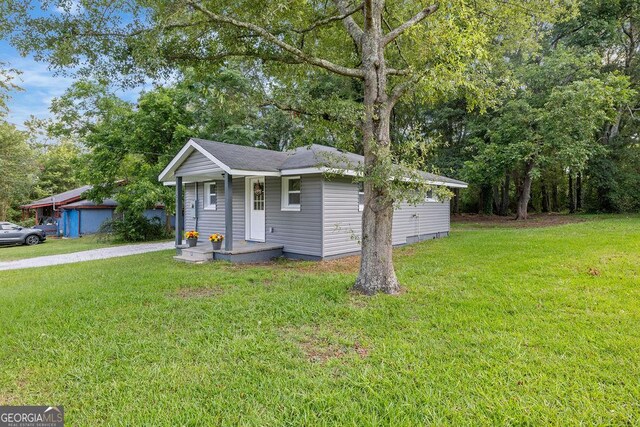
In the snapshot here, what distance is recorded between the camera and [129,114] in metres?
16.8

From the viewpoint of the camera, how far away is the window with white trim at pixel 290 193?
9633 mm

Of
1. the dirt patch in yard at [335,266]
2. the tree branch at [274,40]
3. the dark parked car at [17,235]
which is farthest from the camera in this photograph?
Result: the dark parked car at [17,235]

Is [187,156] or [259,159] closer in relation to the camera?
[259,159]

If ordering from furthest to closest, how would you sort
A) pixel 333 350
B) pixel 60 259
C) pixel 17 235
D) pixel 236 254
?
pixel 17 235 < pixel 60 259 < pixel 236 254 < pixel 333 350

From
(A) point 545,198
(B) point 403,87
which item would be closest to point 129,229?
(B) point 403,87

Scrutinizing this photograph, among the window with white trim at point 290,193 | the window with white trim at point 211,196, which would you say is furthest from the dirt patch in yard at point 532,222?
the window with white trim at point 211,196

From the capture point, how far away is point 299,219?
945 centimetres

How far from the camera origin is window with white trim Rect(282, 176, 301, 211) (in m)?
9.63

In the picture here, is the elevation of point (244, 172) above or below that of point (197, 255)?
above

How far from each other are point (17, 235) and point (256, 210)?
46.9 ft

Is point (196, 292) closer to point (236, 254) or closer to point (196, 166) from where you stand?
point (236, 254)

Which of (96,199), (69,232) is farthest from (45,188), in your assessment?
(96,199)

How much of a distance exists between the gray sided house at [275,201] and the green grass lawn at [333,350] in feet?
8.78

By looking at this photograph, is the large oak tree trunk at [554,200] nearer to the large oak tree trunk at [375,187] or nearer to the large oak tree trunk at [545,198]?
the large oak tree trunk at [545,198]
